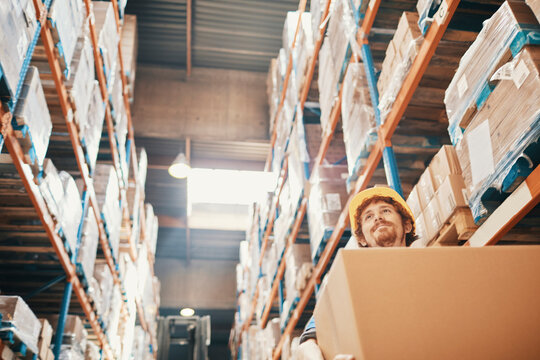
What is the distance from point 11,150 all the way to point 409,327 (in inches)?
126

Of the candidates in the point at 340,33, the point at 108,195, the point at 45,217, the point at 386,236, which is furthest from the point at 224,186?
the point at 386,236

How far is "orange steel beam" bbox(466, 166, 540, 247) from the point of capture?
221 centimetres

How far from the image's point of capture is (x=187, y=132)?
1107cm

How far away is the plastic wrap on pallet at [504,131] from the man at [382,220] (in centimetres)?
44

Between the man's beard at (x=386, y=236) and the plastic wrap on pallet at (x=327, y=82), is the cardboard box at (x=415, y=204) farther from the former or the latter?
the plastic wrap on pallet at (x=327, y=82)

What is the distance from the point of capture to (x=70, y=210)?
16.5ft

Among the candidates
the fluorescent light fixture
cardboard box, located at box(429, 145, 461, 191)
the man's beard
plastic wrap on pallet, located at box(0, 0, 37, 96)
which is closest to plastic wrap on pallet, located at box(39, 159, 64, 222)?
plastic wrap on pallet, located at box(0, 0, 37, 96)

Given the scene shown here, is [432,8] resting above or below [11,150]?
above

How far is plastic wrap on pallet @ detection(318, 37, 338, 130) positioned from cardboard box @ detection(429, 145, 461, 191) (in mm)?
2231

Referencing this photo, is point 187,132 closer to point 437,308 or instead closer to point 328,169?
point 328,169

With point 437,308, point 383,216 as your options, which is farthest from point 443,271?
point 383,216

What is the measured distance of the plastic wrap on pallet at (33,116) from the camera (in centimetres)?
356

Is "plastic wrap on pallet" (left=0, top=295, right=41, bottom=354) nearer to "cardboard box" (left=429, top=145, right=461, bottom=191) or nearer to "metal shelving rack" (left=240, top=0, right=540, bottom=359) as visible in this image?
"metal shelving rack" (left=240, top=0, right=540, bottom=359)

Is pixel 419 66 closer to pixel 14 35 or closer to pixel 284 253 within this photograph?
pixel 14 35
